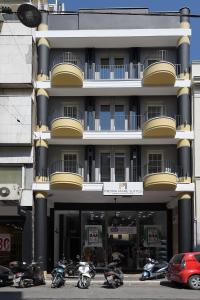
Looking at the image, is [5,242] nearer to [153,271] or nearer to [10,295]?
[153,271]

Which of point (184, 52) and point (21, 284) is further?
point (184, 52)

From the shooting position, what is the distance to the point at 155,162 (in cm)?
3394

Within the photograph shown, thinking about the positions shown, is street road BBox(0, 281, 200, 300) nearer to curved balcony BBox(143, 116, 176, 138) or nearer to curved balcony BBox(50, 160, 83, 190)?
curved balcony BBox(50, 160, 83, 190)

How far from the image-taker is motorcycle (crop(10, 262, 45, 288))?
78.0 ft

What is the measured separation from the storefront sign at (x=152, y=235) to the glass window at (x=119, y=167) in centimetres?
371

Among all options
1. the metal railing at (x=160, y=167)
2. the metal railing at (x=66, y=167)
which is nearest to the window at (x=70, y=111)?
the metal railing at (x=66, y=167)

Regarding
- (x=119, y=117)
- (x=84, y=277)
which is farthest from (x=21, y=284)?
(x=119, y=117)

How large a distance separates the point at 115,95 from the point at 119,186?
242 inches

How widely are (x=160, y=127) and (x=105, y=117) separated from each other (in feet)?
13.9

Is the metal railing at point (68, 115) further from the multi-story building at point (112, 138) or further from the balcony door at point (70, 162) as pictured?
the balcony door at point (70, 162)

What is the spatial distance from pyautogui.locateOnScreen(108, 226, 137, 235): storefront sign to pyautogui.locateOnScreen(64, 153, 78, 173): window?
4.49 m

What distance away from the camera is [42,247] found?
101 feet

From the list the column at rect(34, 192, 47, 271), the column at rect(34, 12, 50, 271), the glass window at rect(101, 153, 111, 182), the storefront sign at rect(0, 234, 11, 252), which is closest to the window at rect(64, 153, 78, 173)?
the glass window at rect(101, 153, 111, 182)

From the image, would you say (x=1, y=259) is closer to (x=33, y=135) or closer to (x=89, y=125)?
(x=33, y=135)
